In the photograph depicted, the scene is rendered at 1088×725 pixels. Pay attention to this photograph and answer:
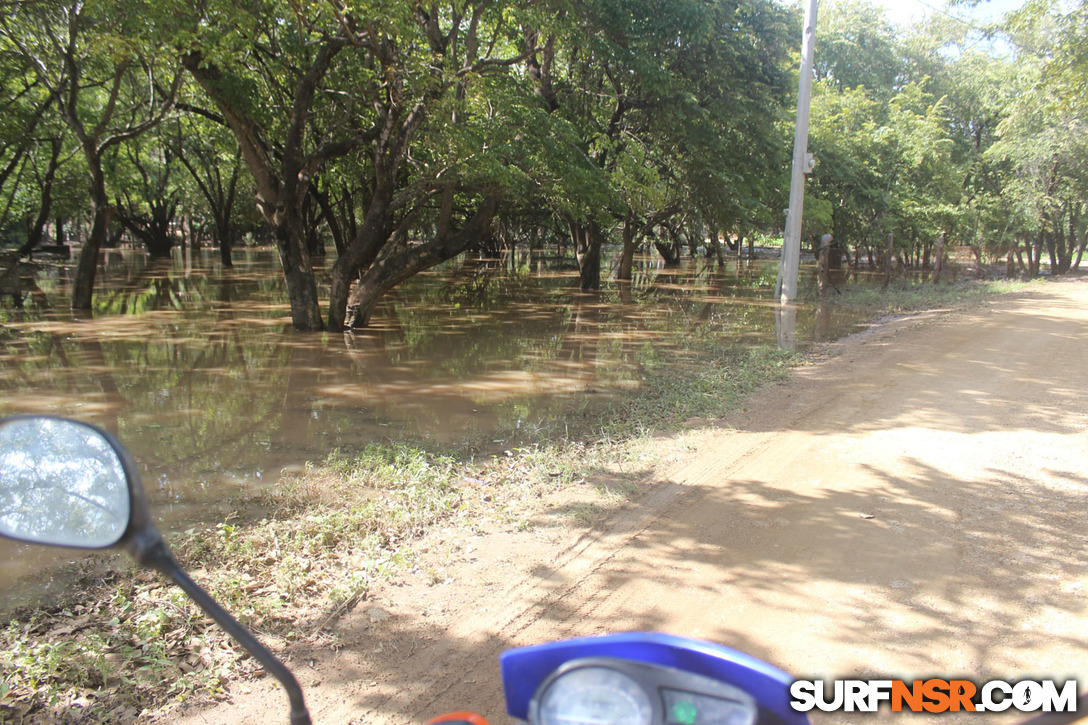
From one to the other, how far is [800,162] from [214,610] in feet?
53.8

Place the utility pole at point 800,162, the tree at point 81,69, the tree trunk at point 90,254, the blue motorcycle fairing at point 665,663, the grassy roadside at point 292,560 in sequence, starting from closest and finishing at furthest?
the blue motorcycle fairing at point 665,663 < the grassy roadside at point 292,560 < the tree at point 81,69 < the utility pole at point 800,162 < the tree trunk at point 90,254

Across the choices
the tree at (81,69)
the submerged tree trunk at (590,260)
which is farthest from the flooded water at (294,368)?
the tree at (81,69)

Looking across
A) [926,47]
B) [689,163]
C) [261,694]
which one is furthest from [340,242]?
[926,47]

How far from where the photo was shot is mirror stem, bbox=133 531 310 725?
126 cm

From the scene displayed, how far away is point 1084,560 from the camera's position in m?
3.98

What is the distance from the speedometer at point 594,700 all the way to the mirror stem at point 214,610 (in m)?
0.57

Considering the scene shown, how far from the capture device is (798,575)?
3.84 metres

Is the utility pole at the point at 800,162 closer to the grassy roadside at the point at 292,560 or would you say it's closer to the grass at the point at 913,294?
the grass at the point at 913,294

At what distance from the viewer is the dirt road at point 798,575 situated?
10.1ft

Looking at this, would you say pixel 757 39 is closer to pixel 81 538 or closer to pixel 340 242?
pixel 340 242

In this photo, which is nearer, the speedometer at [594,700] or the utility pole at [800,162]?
the speedometer at [594,700]

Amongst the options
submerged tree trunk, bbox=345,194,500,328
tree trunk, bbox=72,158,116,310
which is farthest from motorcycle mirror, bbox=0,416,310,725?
tree trunk, bbox=72,158,116,310

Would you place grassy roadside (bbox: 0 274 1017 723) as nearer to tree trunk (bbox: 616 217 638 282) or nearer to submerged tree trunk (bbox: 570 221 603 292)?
submerged tree trunk (bbox: 570 221 603 292)

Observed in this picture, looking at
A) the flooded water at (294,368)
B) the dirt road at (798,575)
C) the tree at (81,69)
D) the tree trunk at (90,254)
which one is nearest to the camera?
the dirt road at (798,575)
